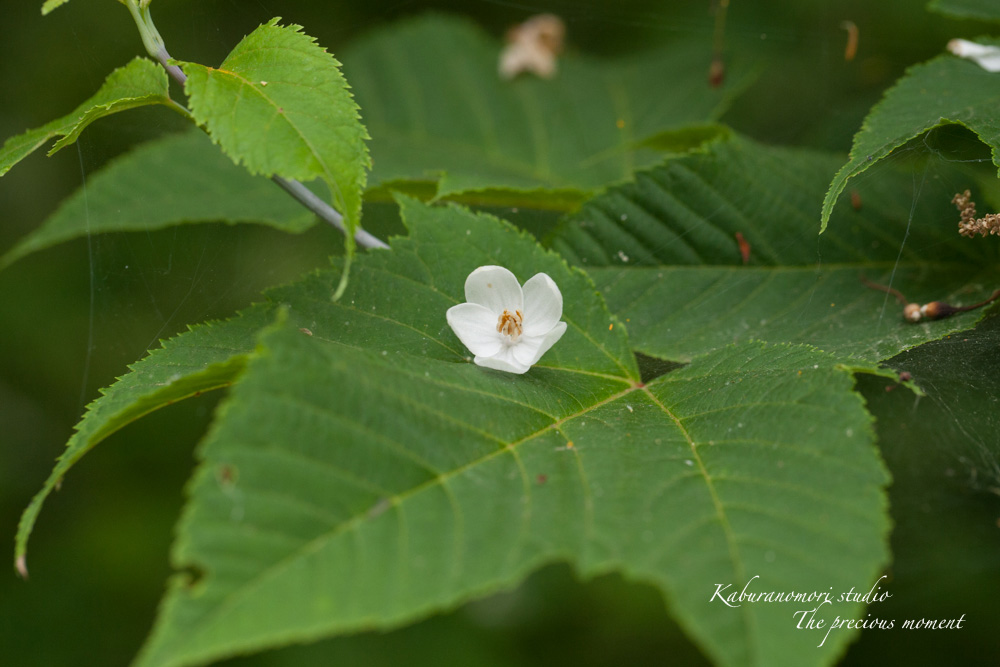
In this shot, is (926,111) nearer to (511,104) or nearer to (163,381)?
(163,381)

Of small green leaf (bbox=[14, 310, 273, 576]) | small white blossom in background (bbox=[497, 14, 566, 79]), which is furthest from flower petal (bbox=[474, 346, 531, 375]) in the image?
small white blossom in background (bbox=[497, 14, 566, 79])

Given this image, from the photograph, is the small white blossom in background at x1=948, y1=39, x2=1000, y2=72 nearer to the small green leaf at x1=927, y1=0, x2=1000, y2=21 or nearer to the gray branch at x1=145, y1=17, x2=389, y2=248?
the small green leaf at x1=927, y1=0, x2=1000, y2=21

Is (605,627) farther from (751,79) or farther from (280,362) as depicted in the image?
(280,362)

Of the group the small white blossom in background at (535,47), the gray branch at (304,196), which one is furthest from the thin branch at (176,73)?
the small white blossom in background at (535,47)

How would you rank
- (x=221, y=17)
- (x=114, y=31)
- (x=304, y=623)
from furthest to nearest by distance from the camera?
(x=114, y=31) < (x=221, y=17) < (x=304, y=623)

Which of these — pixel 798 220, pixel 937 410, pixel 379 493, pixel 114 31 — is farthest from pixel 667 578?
pixel 114 31

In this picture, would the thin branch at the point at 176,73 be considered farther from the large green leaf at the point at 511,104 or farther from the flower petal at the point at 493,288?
the large green leaf at the point at 511,104

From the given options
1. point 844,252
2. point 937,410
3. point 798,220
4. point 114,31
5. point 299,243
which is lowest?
point 937,410
